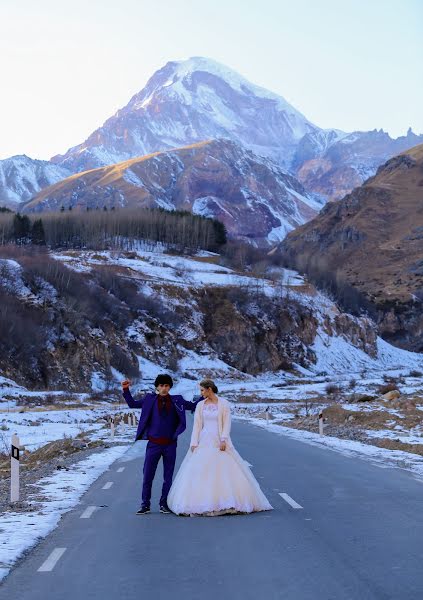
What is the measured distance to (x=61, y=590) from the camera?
7.23 meters

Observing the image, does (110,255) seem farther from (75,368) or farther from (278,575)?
(278,575)

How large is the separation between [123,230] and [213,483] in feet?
530

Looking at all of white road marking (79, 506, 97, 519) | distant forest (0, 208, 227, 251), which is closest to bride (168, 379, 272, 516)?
white road marking (79, 506, 97, 519)

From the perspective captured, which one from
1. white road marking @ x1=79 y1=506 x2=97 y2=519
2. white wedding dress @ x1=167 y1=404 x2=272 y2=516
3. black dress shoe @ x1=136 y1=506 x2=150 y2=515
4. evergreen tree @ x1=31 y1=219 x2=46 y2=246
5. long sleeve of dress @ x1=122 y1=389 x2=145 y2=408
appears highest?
evergreen tree @ x1=31 y1=219 x2=46 y2=246

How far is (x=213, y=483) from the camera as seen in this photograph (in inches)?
452

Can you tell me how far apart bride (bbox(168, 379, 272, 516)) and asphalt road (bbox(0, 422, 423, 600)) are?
0.68 ft

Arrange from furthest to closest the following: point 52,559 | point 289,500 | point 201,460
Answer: point 289,500
point 201,460
point 52,559

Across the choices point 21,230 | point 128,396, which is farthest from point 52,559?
point 21,230

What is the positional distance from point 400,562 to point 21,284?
9115 cm

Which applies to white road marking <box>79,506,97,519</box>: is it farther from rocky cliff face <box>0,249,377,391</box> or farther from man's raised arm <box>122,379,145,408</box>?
rocky cliff face <box>0,249,377,391</box>

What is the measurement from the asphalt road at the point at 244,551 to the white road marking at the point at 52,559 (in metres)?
0.01

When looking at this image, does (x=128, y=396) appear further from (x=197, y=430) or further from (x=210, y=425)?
(x=210, y=425)

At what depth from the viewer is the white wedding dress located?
11.5m

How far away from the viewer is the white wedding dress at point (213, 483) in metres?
11.5
